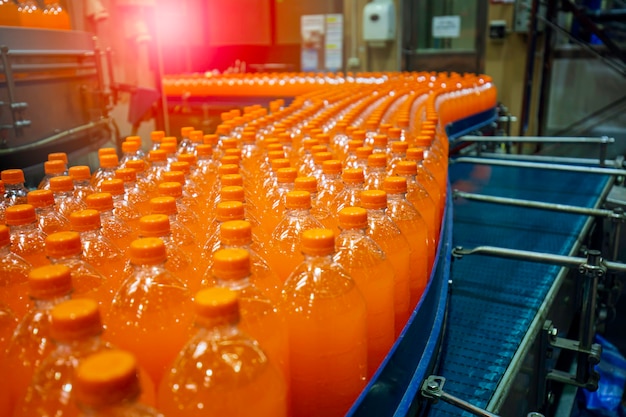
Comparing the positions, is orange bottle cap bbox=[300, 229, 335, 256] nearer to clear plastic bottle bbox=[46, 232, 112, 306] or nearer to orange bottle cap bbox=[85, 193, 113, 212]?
clear plastic bottle bbox=[46, 232, 112, 306]

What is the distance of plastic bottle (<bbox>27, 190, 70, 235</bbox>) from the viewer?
1224mm

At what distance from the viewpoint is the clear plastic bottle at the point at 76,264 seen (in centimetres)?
85

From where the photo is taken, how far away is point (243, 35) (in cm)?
793

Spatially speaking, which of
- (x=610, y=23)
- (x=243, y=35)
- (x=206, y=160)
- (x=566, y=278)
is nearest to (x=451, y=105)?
(x=566, y=278)

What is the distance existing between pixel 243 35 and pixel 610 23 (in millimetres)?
5030

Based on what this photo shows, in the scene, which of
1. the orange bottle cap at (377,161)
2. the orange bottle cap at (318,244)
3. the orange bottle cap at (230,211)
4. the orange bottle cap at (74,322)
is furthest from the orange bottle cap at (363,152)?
the orange bottle cap at (74,322)

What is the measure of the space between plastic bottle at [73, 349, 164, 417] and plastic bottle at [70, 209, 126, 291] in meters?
0.47

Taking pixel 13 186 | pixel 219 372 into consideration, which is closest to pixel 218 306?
pixel 219 372

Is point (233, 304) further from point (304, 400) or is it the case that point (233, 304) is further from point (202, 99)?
point (202, 99)

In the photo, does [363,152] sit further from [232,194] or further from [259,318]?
[259,318]

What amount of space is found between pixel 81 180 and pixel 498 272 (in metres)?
1.71

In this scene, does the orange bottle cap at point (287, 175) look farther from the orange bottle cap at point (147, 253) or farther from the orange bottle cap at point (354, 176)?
the orange bottle cap at point (147, 253)

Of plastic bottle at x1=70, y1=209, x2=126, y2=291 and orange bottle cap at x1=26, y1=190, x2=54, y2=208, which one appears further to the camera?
orange bottle cap at x1=26, y1=190, x2=54, y2=208

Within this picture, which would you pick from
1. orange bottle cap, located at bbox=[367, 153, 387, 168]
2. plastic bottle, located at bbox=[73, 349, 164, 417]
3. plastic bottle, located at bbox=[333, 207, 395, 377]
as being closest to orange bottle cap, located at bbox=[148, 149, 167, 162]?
orange bottle cap, located at bbox=[367, 153, 387, 168]
